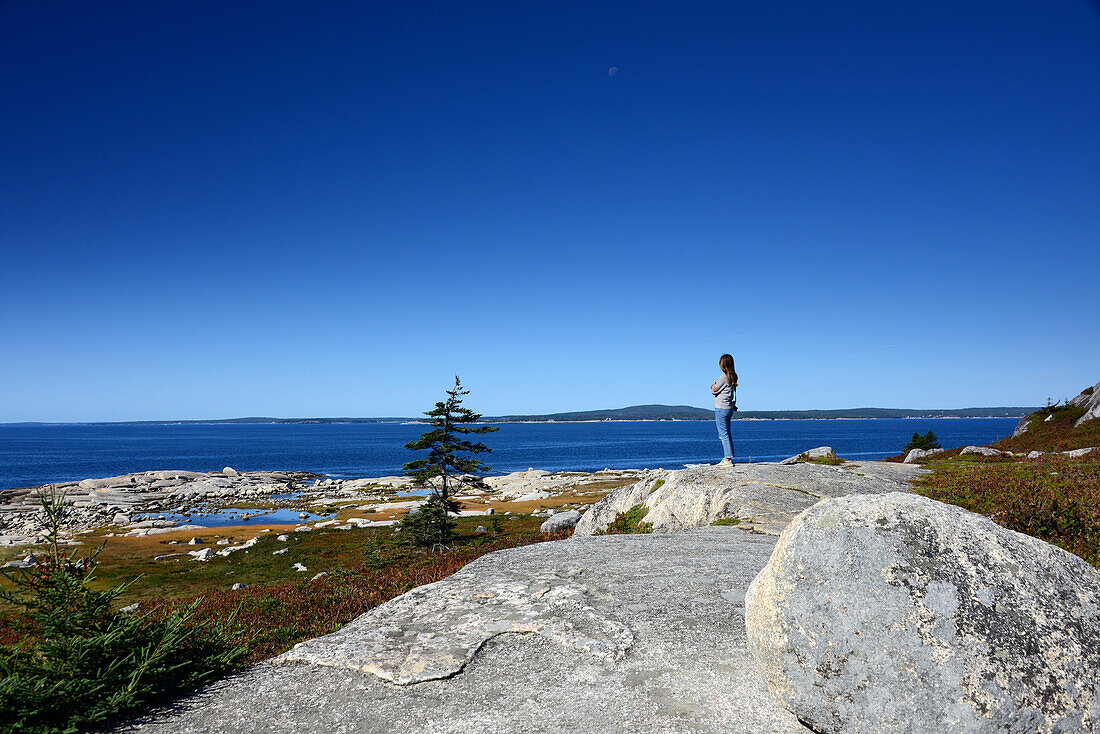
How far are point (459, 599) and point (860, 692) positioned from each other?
17.6 ft

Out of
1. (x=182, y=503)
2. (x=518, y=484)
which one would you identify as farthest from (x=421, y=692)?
(x=182, y=503)

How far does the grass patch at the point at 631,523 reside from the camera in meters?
17.4

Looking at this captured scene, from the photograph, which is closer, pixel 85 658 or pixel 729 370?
pixel 85 658

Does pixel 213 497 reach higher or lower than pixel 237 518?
higher

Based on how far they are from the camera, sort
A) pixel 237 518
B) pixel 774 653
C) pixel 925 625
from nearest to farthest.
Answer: pixel 925 625
pixel 774 653
pixel 237 518

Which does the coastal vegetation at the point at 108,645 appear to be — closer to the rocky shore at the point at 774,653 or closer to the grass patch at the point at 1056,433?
the rocky shore at the point at 774,653

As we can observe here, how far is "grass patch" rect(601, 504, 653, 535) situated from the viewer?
17350mm

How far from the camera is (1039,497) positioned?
11.8 meters

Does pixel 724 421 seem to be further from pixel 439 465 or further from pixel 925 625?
pixel 439 465

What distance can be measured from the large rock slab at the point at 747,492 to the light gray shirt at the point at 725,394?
2.12 m

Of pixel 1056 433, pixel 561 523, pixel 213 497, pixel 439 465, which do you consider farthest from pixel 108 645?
pixel 213 497

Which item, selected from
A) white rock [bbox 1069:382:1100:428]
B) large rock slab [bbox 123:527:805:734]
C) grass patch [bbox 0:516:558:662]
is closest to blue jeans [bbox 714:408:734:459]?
grass patch [bbox 0:516:558:662]

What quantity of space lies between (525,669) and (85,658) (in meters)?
4.48

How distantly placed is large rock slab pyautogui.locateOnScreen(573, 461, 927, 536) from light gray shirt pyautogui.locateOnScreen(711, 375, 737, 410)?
2.12 metres
